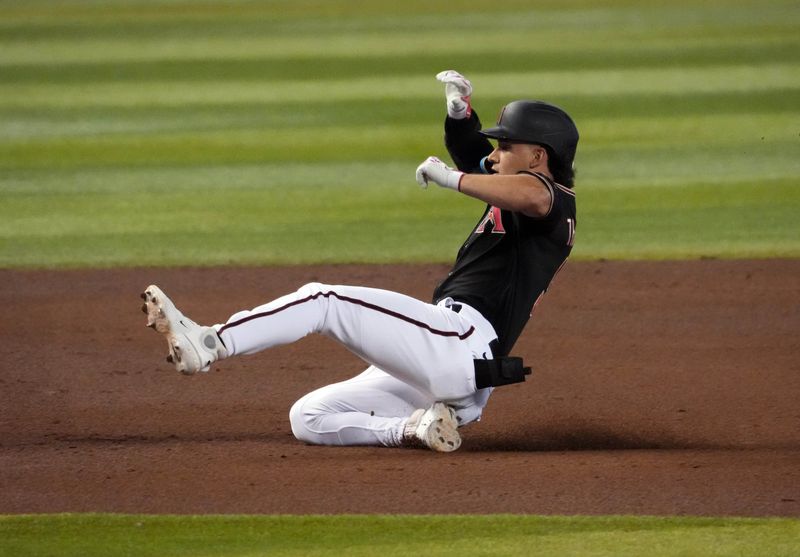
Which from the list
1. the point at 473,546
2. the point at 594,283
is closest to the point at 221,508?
the point at 473,546

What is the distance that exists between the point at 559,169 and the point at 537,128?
0.21 m

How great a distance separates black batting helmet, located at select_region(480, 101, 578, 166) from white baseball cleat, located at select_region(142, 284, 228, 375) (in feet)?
4.69

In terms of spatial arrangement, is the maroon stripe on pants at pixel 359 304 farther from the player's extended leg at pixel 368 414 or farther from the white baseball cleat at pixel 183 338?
the player's extended leg at pixel 368 414

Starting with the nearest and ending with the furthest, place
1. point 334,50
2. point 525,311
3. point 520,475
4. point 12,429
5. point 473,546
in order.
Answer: point 473,546
point 520,475
point 525,311
point 12,429
point 334,50

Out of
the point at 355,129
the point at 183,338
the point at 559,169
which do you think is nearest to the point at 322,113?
the point at 355,129

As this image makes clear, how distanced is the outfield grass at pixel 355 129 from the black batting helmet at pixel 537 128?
14.3 ft

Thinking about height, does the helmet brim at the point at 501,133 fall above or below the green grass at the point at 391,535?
above

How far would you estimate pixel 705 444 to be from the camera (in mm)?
5770

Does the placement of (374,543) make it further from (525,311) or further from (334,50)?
(334,50)

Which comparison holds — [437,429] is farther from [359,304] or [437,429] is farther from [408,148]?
[408,148]

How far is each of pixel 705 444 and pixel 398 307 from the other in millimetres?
1538

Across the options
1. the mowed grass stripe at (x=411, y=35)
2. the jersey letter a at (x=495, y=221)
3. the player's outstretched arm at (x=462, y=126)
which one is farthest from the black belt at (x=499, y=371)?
the mowed grass stripe at (x=411, y=35)

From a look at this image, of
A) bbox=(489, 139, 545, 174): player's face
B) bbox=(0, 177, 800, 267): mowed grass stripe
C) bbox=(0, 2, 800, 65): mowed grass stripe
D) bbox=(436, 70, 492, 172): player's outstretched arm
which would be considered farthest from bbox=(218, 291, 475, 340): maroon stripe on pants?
bbox=(0, 2, 800, 65): mowed grass stripe

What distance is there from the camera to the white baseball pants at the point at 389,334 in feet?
16.5
